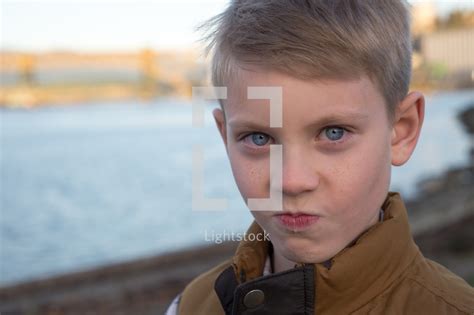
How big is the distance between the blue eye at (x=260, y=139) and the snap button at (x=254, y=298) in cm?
20

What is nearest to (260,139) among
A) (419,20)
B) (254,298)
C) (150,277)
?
(254,298)

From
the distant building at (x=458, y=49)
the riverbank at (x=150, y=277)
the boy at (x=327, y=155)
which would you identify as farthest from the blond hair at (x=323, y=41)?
the distant building at (x=458, y=49)

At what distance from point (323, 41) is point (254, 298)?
34cm

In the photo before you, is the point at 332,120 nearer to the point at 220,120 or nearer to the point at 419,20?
the point at 220,120

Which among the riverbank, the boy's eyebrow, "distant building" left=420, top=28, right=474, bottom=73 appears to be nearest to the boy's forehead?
the boy's eyebrow

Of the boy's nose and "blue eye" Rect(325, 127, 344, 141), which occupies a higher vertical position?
"blue eye" Rect(325, 127, 344, 141)

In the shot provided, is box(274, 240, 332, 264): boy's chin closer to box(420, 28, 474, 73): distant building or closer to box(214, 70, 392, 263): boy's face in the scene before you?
box(214, 70, 392, 263): boy's face

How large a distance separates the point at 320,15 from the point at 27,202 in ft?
45.7

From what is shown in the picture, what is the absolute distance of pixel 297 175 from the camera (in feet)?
2.70

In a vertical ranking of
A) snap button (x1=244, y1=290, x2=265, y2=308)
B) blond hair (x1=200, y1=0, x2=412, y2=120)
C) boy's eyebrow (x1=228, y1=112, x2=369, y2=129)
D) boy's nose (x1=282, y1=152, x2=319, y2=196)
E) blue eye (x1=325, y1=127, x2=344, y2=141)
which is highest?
blond hair (x1=200, y1=0, x2=412, y2=120)

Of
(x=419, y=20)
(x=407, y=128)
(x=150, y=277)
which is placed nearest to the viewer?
(x=407, y=128)

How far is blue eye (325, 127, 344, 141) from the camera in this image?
0.84 m

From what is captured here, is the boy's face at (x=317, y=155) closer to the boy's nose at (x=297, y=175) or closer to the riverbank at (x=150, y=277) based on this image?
the boy's nose at (x=297, y=175)

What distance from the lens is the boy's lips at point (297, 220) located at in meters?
0.86
